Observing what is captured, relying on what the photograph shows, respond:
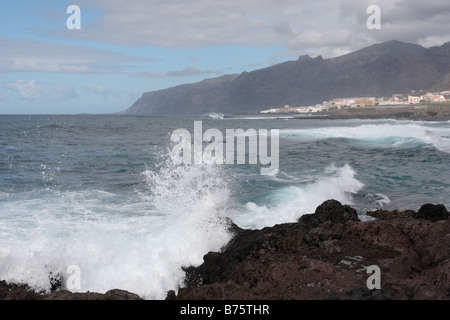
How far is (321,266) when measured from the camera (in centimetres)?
535

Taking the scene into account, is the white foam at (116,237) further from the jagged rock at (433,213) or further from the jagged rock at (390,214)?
the jagged rock at (433,213)

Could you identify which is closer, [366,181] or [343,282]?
[343,282]

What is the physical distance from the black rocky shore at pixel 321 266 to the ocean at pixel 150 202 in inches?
21.9

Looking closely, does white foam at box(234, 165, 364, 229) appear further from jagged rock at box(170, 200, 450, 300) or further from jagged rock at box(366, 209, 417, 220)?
jagged rock at box(170, 200, 450, 300)

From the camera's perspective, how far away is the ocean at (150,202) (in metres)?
6.89

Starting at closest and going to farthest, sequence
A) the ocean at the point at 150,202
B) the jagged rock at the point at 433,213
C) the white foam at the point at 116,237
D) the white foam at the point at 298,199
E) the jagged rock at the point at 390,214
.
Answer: the white foam at the point at 116,237 → the ocean at the point at 150,202 → the jagged rock at the point at 433,213 → the jagged rock at the point at 390,214 → the white foam at the point at 298,199

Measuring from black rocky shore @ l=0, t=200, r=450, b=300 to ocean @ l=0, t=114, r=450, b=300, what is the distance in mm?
555

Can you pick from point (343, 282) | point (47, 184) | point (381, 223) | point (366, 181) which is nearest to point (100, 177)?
point (47, 184)

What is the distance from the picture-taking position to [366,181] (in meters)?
15.5

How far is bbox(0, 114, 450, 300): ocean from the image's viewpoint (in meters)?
6.89

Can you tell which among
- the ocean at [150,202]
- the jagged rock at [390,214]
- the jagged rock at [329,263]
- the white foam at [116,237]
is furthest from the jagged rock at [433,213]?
the white foam at [116,237]

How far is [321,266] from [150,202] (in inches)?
275

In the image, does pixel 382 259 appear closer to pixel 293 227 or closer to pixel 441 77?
pixel 293 227
